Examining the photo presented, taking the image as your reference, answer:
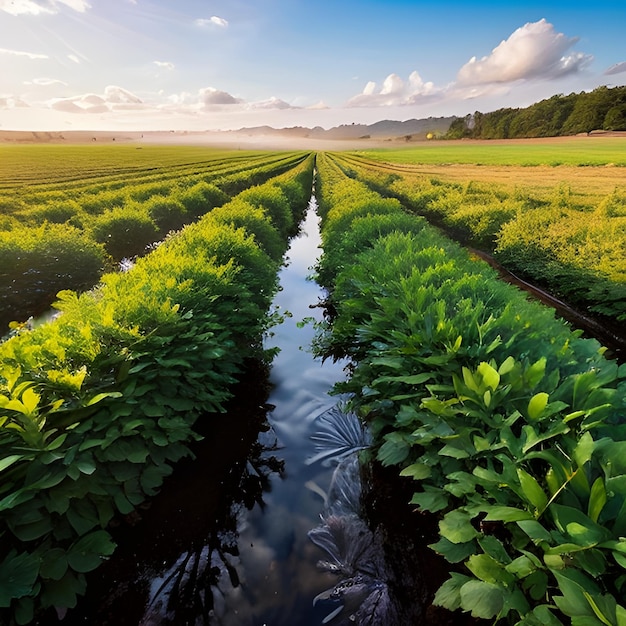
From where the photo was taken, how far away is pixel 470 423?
2.71m

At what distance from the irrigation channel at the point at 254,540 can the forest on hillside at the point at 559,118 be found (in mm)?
78465

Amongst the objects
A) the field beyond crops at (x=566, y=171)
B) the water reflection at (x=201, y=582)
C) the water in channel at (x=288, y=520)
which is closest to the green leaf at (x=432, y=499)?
the water in channel at (x=288, y=520)

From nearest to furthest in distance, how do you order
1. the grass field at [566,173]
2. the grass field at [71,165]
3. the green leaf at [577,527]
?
1. the green leaf at [577,527]
2. the grass field at [566,173]
3. the grass field at [71,165]

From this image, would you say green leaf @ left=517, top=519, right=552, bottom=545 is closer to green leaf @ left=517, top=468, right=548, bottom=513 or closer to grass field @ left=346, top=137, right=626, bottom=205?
green leaf @ left=517, top=468, right=548, bottom=513

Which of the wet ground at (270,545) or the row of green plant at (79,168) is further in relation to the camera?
the row of green plant at (79,168)

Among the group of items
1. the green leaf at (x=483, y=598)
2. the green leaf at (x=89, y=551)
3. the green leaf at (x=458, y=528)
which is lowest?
the green leaf at (x=89, y=551)

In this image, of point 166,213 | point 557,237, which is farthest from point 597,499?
point 166,213

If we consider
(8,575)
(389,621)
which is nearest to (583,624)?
(389,621)

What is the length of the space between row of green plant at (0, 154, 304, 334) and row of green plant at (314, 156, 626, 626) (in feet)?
29.6

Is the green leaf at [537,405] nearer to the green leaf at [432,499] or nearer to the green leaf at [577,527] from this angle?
the green leaf at [577,527]

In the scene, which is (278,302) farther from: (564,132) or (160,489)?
(564,132)

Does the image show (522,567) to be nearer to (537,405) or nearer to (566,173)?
(537,405)

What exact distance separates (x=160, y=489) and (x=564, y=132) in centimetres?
8907

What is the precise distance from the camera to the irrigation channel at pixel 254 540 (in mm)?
2838
